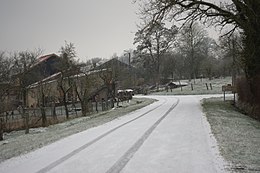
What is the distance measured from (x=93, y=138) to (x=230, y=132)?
16.5ft

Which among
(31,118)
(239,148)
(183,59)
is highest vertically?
(183,59)

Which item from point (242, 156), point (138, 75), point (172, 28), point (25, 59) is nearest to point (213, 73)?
point (138, 75)

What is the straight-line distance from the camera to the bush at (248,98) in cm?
2094

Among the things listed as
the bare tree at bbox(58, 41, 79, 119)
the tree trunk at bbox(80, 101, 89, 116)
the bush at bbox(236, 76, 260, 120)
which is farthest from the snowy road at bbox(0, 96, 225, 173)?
the bare tree at bbox(58, 41, 79, 119)

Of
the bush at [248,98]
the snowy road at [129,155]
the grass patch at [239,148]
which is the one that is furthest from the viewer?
the bush at [248,98]

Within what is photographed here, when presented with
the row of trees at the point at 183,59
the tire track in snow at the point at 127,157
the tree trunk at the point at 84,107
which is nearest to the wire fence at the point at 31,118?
the tree trunk at the point at 84,107

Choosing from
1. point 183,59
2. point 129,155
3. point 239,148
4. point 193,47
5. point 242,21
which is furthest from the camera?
point 183,59

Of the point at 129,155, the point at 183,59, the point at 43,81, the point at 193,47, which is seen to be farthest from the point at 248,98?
the point at 183,59

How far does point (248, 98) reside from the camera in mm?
24484

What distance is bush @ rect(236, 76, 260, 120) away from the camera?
20944 mm

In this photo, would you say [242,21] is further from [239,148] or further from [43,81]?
[43,81]

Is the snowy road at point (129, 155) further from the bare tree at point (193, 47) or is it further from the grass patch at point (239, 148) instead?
the bare tree at point (193, 47)

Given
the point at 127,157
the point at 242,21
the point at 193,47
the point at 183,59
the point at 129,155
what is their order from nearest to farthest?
1. the point at 127,157
2. the point at 129,155
3. the point at 242,21
4. the point at 193,47
5. the point at 183,59

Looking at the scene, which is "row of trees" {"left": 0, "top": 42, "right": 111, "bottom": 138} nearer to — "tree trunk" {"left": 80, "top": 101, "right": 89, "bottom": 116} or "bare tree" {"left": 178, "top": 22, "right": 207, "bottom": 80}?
"tree trunk" {"left": 80, "top": 101, "right": 89, "bottom": 116}
